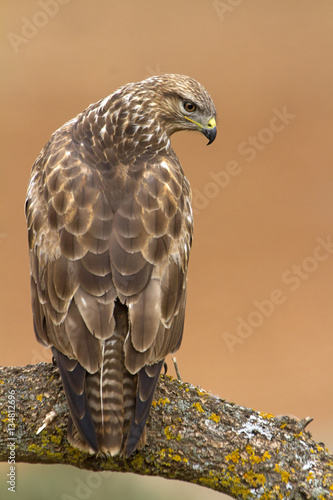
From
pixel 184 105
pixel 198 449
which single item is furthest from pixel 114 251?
pixel 184 105

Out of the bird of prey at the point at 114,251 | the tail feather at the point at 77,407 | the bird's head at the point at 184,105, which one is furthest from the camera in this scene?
the bird's head at the point at 184,105

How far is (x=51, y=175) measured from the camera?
435 cm

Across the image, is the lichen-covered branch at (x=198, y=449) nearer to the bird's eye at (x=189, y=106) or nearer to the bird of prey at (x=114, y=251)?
the bird of prey at (x=114, y=251)

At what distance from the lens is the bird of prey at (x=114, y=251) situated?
3600mm

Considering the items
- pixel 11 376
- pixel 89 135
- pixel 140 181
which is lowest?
pixel 11 376

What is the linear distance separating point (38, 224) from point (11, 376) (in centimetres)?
97

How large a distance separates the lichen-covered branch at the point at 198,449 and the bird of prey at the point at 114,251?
0.22 meters

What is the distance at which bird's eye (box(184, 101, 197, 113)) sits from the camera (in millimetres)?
4859

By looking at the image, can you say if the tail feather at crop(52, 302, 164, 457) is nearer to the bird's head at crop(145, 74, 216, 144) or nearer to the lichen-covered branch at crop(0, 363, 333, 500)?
the lichen-covered branch at crop(0, 363, 333, 500)

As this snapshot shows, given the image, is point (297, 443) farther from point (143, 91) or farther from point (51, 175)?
A: point (143, 91)

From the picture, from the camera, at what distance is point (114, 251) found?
3.98 meters

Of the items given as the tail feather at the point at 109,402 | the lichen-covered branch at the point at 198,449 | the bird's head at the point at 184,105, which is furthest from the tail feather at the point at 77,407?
the bird's head at the point at 184,105

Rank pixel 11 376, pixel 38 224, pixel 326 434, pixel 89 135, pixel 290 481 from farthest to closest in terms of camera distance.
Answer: pixel 326 434
pixel 89 135
pixel 38 224
pixel 11 376
pixel 290 481

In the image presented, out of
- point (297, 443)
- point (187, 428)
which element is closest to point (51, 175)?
point (187, 428)
